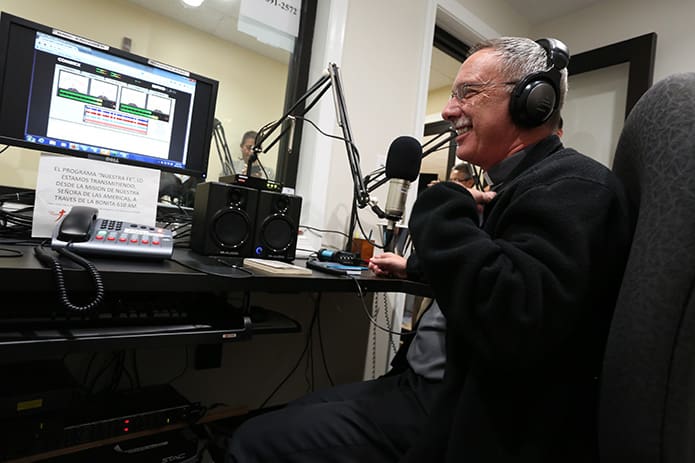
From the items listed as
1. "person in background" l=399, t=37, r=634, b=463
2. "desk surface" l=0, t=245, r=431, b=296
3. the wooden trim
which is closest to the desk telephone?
"desk surface" l=0, t=245, r=431, b=296

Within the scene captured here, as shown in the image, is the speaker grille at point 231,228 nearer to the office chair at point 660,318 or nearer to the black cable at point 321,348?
the black cable at point 321,348

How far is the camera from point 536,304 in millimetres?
510

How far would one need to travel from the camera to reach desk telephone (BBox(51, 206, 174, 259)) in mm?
739

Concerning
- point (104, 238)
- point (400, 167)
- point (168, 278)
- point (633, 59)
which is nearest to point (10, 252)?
point (104, 238)

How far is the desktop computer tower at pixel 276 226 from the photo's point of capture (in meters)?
1.11

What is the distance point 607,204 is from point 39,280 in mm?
822

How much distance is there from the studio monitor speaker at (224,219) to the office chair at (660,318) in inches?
34.0

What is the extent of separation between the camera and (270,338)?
161 cm

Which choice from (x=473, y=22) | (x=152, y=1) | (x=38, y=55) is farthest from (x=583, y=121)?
(x=38, y=55)

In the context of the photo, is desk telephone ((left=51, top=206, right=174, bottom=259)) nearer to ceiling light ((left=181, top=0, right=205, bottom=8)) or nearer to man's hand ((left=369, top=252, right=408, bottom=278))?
man's hand ((left=369, top=252, right=408, bottom=278))

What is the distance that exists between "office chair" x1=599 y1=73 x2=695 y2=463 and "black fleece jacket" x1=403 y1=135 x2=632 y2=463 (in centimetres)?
7

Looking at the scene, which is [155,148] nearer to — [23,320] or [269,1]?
[23,320]

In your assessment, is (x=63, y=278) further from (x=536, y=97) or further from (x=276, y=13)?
(x=276, y=13)

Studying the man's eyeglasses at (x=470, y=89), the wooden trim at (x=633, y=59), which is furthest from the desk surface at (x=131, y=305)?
the wooden trim at (x=633, y=59)
